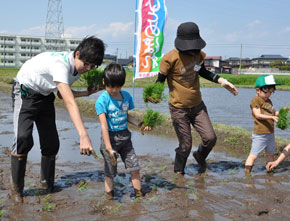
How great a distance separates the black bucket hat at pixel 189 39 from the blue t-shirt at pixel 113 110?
1.21 m

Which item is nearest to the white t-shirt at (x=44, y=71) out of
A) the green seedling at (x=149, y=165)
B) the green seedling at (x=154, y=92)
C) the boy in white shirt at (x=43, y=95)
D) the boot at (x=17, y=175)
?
the boy in white shirt at (x=43, y=95)

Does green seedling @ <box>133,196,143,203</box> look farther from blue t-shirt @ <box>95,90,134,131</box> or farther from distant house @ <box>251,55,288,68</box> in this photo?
distant house @ <box>251,55,288,68</box>

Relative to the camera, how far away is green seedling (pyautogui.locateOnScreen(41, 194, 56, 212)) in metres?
3.22

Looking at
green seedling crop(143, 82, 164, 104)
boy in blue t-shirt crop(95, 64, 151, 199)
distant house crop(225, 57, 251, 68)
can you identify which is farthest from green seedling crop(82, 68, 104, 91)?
distant house crop(225, 57, 251, 68)

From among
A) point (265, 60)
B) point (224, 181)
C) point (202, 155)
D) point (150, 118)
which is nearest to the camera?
point (150, 118)

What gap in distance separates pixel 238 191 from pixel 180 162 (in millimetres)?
936

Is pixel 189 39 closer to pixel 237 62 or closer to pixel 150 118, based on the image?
pixel 150 118

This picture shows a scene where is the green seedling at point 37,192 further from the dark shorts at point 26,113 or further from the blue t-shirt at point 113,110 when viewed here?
the blue t-shirt at point 113,110

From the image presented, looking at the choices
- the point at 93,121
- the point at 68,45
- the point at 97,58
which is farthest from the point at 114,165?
the point at 68,45

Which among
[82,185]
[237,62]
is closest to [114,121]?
[82,185]

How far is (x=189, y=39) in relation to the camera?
4.37 metres

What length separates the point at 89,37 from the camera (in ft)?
10.8

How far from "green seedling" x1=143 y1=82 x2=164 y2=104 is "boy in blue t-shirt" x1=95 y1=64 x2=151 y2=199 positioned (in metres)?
0.61

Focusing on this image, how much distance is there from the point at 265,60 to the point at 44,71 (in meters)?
101
